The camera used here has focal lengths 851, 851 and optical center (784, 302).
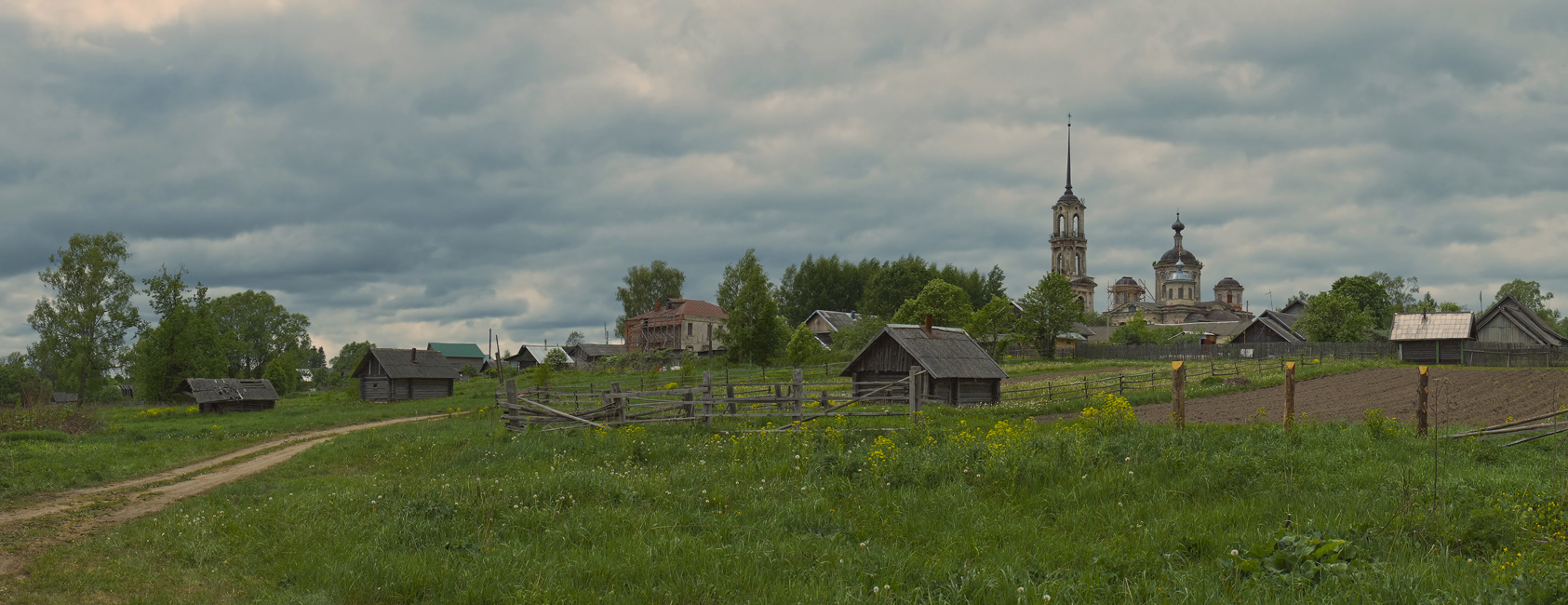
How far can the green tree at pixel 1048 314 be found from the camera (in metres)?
67.2

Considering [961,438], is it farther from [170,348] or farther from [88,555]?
[170,348]

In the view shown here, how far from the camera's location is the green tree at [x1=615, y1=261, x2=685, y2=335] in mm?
95688

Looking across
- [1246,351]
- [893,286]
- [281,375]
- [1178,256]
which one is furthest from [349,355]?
[1178,256]

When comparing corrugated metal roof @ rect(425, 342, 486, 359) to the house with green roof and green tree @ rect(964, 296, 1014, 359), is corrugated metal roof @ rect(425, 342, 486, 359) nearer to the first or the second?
the house with green roof

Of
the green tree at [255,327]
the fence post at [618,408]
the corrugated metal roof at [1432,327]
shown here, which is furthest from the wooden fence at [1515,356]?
the green tree at [255,327]

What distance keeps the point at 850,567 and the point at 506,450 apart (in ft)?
35.1

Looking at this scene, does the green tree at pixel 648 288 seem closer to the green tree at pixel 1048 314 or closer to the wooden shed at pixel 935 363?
the green tree at pixel 1048 314

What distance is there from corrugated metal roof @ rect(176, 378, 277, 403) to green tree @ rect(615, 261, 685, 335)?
4950cm

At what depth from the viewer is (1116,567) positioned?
7.25m

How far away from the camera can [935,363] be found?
26.0 meters

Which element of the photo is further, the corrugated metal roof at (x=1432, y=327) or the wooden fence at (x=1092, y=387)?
the corrugated metal roof at (x=1432, y=327)

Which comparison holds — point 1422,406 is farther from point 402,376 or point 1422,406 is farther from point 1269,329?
point 1269,329

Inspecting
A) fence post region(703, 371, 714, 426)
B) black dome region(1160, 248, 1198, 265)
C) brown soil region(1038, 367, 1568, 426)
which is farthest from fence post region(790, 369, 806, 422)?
black dome region(1160, 248, 1198, 265)

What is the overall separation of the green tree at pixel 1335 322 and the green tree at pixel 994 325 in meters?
22.5
